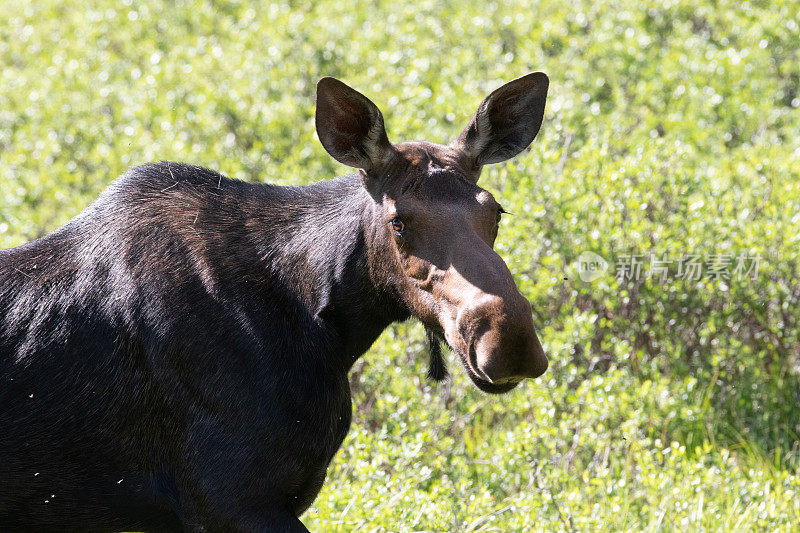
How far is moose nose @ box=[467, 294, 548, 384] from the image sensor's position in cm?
327

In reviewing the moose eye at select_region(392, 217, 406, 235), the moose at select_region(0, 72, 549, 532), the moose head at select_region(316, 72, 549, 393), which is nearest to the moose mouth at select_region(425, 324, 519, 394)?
the moose head at select_region(316, 72, 549, 393)

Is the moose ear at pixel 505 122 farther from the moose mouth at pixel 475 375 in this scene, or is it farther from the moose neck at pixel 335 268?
the moose mouth at pixel 475 375

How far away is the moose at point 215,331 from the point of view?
3760 millimetres

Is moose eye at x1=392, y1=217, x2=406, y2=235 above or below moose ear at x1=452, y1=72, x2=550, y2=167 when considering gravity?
below

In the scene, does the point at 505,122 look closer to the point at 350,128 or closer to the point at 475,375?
the point at 350,128

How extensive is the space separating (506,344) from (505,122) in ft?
4.30

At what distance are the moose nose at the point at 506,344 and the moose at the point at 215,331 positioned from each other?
0.31 metres

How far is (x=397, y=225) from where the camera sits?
3.77m

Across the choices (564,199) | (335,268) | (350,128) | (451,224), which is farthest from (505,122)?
(564,199)

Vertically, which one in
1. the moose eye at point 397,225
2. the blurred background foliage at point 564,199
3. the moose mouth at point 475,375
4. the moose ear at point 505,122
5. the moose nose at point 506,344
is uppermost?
the moose ear at point 505,122

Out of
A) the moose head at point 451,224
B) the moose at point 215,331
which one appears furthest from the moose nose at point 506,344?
the moose at point 215,331

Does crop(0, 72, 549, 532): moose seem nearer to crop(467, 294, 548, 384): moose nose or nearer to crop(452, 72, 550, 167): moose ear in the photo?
crop(452, 72, 550, 167): moose ear

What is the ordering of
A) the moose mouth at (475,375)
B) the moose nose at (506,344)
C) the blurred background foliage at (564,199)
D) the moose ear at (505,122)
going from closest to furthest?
Answer: the moose nose at (506,344), the moose mouth at (475,375), the moose ear at (505,122), the blurred background foliage at (564,199)

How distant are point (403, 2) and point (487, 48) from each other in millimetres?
1970
